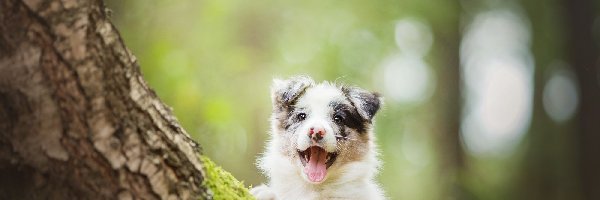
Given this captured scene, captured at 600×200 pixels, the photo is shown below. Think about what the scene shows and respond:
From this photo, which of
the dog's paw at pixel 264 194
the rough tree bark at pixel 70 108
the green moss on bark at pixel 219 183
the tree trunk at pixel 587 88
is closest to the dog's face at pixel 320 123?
the dog's paw at pixel 264 194

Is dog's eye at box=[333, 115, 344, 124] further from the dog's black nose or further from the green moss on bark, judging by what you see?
the green moss on bark

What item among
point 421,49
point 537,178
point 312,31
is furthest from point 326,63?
point 537,178

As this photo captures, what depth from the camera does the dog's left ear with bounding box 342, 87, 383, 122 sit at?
Answer: 5.02 m

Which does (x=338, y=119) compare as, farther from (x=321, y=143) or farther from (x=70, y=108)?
(x=70, y=108)

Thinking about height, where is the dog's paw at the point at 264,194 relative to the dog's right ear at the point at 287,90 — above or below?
below

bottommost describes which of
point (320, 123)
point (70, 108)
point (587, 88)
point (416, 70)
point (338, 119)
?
point (70, 108)

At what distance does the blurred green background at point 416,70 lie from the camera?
33.8 ft

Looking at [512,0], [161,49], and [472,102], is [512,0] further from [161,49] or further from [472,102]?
[161,49]

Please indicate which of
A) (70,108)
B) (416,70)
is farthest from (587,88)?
(70,108)

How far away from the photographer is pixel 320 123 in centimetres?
462

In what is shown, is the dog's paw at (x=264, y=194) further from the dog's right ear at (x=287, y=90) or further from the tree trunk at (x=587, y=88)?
the tree trunk at (x=587, y=88)

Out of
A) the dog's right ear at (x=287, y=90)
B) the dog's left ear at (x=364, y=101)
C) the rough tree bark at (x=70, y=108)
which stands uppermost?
the dog's right ear at (x=287, y=90)

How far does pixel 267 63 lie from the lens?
14.1m

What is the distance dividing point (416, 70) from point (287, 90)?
35.4ft
